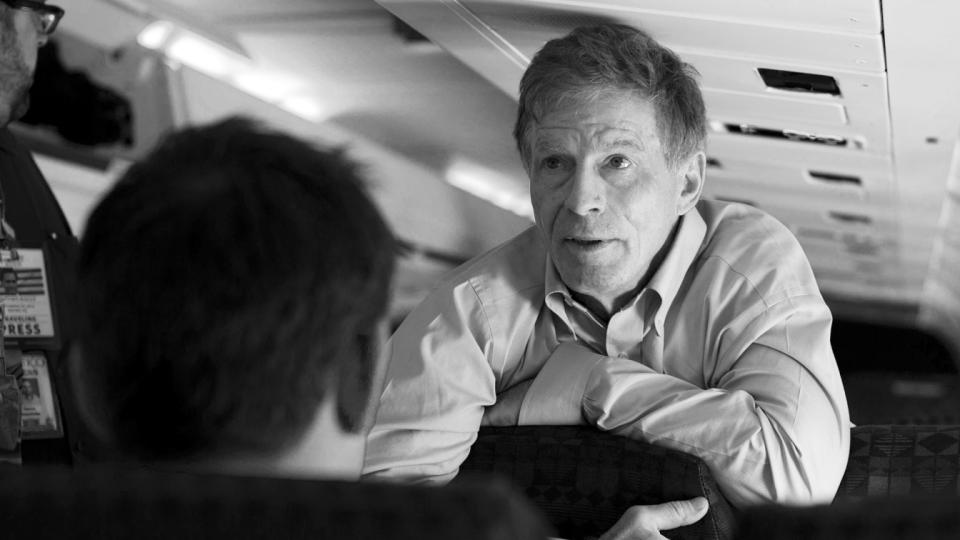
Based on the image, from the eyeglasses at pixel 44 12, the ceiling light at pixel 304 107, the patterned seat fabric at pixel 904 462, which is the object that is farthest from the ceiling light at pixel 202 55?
the patterned seat fabric at pixel 904 462

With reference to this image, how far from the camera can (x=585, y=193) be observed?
Result: 2.19 metres

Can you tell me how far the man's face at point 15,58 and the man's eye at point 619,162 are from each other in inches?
86.2

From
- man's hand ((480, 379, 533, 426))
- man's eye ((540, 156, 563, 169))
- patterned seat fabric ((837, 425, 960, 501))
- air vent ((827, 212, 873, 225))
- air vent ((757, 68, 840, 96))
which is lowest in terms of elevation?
air vent ((827, 212, 873, 225))

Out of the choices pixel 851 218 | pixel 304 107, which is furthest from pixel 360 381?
pixel 851 218

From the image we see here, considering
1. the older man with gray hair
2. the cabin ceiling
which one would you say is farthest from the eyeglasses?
the older man with gray hair

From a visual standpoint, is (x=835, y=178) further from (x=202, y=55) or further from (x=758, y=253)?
(x=758, y=253)

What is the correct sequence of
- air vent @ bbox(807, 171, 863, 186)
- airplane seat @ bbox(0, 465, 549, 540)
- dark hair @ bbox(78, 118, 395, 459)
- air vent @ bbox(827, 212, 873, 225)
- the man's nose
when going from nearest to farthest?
airplane seat @ bbox(0, 465, 549, 540) → dark hair @ bbox(78, 118, 395, 459) → the man's nose → air vent @ bbox(807, 171, 863, 186) → air vent @ bbox(827, 212, 873, 225)

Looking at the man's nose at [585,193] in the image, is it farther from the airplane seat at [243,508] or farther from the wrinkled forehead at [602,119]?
the airplane seat at [243,508]

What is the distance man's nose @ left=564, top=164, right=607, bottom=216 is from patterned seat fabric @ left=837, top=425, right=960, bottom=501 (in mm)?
607

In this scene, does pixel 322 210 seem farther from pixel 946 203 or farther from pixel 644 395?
pixel 946 203

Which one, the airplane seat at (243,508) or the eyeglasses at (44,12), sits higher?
the airplane seat at (243,508)

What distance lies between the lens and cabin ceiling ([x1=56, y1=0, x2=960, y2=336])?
3.38 m

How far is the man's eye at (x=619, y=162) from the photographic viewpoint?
224 cm

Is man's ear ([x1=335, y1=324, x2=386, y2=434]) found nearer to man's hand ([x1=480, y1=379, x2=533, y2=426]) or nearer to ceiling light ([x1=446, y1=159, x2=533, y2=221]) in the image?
man's hand ([x1=480, y1=379, x2=533, y2=426])
